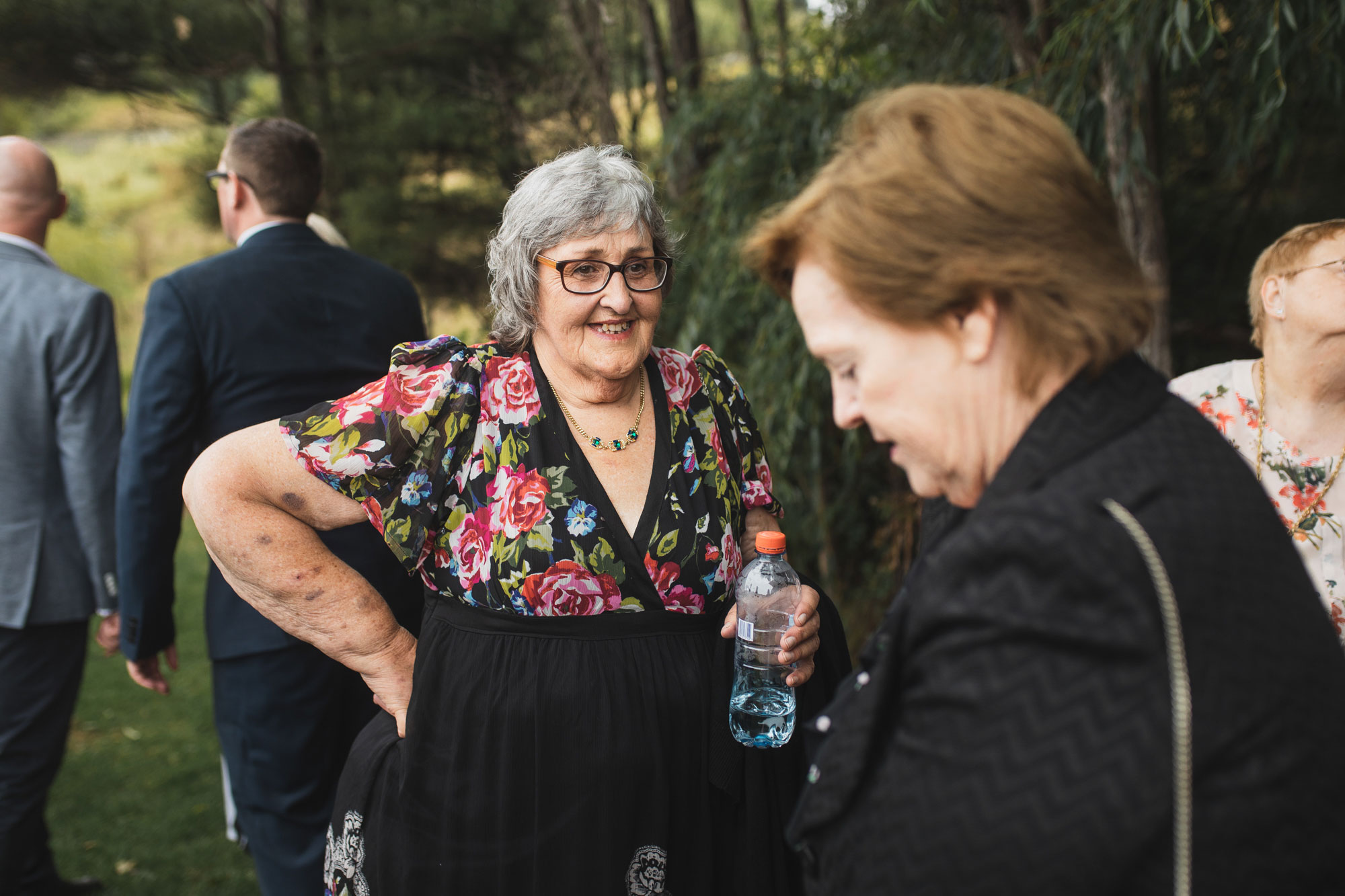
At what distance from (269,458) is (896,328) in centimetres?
116

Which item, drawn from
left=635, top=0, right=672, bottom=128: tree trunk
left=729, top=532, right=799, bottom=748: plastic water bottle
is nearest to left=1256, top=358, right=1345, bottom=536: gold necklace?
left=729, top=532, right=799, bottom=748: plastic water bottle

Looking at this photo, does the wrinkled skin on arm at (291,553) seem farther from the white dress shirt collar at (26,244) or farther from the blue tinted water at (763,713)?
the white dress shirt collar at (26,244)

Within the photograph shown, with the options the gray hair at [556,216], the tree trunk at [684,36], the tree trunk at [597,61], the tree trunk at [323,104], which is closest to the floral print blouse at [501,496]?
the gray hair at [556,216]

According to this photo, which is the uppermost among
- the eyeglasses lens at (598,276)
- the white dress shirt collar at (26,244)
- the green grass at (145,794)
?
the white dress shirt collar at (26,244)

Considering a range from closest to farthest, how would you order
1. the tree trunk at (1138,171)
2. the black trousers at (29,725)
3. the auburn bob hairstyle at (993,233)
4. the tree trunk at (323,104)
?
1. the auburn bob hairstyle at (993,233)
2. the black trousers at (29,725)
3. the tree trunk at (1138,171)
4. the tree trunk at (323,104)

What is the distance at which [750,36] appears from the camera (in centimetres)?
414

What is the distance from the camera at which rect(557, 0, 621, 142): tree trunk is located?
4582 millimetres

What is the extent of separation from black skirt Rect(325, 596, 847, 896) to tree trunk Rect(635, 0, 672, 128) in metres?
3.50

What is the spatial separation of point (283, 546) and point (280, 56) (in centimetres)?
622

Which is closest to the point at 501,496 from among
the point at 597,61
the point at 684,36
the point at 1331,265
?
the point at 1331,265

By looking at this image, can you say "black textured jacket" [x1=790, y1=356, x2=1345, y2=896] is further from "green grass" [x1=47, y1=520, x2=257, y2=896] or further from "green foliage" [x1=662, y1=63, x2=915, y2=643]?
"green grass" [x1=47, y1=520, x2=257, y2=896]

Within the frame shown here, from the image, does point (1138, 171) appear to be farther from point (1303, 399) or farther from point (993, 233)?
point (993, 233)

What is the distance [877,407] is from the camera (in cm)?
100

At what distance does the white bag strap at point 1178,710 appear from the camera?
2.61 ft
